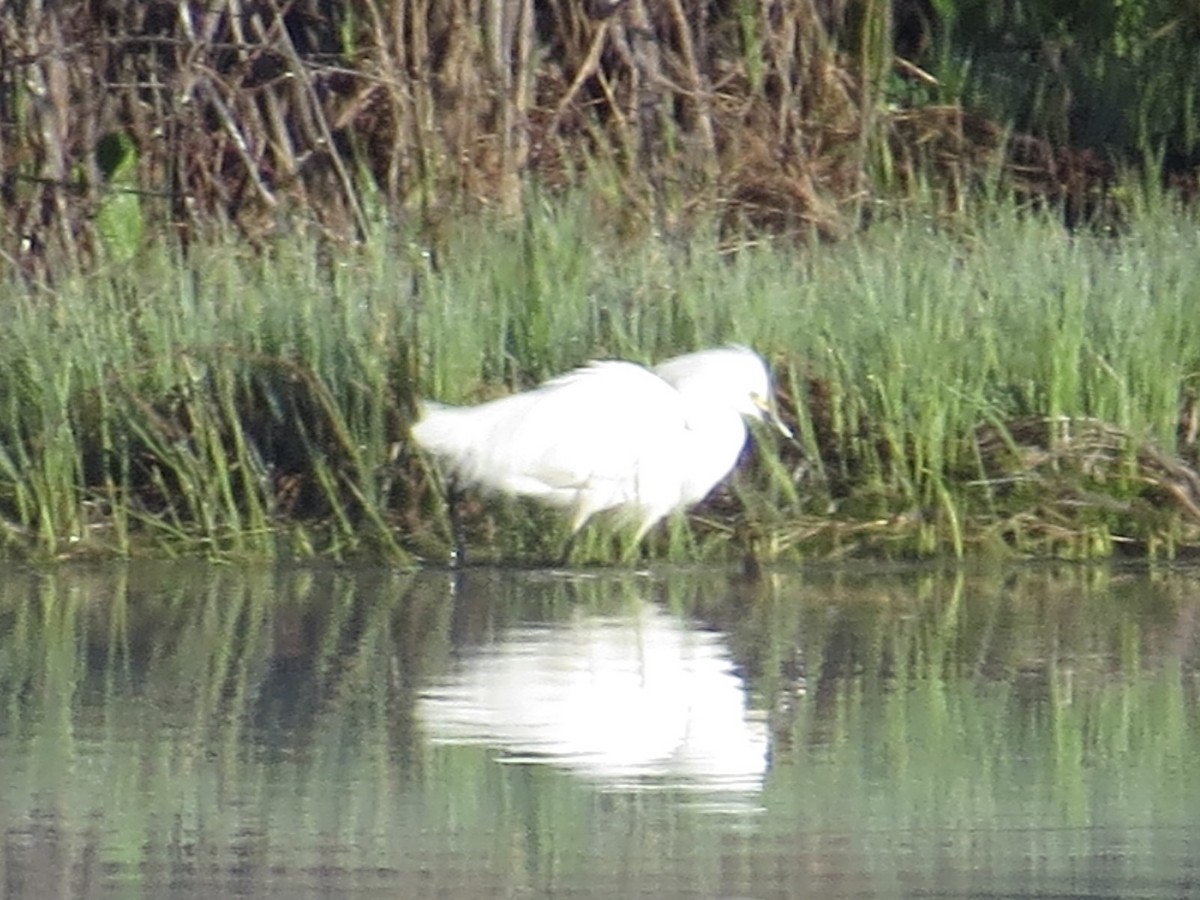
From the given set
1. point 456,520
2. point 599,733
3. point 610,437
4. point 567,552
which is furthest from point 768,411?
point 599,733

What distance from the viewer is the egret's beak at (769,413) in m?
6.89

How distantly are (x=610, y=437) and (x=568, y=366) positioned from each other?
741 millimetres

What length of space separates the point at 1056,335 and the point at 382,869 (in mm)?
3622

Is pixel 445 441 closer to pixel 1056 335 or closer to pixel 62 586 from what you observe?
pixel 62 586

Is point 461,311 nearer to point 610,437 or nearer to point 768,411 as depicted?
point 610,437

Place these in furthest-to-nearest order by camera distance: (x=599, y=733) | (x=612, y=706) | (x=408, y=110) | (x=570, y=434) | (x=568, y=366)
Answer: (x=408, y=110)
(x=568, y=366)
(x=570, y=434)
(x=612, y=706)
(x=599, y=733)

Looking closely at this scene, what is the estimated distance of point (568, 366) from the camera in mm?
7402

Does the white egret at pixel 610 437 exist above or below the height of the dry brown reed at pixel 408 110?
below

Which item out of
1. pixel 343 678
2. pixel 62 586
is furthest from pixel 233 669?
pixel 62 586

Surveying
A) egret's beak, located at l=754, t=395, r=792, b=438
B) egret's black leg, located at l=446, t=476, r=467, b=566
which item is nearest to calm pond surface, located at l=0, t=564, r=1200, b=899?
egret's black leg, located at l=446, t=476, r=467, b=566

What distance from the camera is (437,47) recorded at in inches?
383

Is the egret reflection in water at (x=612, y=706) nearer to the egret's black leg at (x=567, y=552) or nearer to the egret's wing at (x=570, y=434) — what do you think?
the egret's wing at (x=570, y=434)

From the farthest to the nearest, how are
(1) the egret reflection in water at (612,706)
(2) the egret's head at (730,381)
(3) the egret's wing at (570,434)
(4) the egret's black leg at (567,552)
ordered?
(4) the egret's black leg at (567,552) < (2) the egret's head at (730,381) < (3) the egret's wing at (570,434) < (1) the egret reflection in water at (612,706)

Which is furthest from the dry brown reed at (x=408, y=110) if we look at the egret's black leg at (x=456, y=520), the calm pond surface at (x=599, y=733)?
the calm pond surface at (x=599, y=733)
